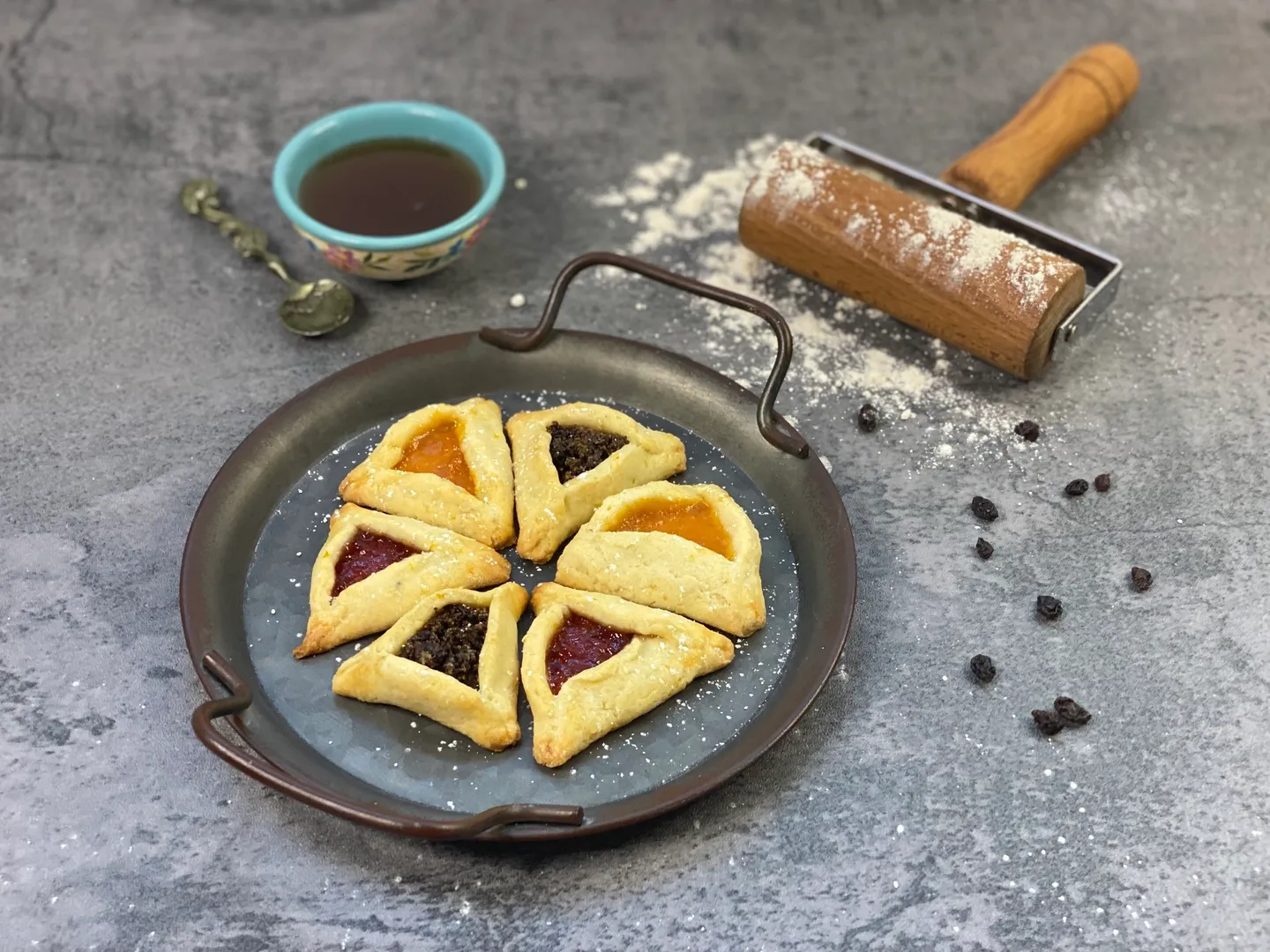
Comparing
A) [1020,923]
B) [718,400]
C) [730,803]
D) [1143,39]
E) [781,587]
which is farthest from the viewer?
[1143,39]

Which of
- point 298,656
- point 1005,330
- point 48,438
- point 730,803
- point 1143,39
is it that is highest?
point 1143,39

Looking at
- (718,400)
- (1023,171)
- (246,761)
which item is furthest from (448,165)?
(246,761)

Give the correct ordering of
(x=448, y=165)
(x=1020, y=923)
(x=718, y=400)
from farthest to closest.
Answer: (x=448, y=165)
(x=718, y=400)
(x=1020, y=923)

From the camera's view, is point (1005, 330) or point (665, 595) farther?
point (1005, 330)

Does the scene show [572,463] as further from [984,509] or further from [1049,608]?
[1049,608]

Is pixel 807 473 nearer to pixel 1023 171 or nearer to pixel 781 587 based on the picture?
pixel 781 587

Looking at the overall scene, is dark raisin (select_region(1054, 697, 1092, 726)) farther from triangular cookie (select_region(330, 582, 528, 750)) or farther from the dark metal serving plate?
triangular cookie (select_region(330, 582, 528, 750))

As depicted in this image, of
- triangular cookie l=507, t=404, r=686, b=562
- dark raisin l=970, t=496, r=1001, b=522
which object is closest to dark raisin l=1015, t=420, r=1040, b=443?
dark raisin l=970, t=496, r=1001, b=522
